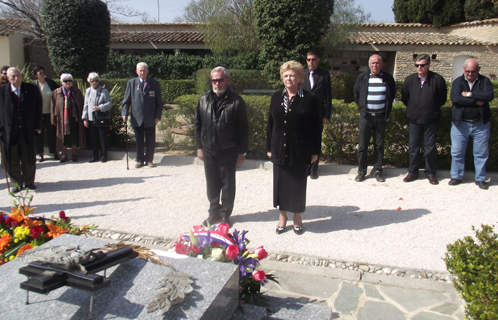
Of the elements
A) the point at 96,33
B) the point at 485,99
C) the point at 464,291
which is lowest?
the point at 464,291

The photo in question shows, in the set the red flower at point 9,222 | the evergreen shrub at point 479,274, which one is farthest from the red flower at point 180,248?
the evergreen shrub at point 479,274

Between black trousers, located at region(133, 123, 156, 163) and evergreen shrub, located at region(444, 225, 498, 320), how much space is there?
20.0 ft

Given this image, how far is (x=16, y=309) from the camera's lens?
1921 mm

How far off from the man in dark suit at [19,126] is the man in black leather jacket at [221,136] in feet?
10.9

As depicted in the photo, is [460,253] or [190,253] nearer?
[190,253]

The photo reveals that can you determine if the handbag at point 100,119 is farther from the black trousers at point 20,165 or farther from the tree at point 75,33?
the tree at point 75,33

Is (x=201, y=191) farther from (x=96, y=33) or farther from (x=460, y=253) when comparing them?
(x=96, y=33)

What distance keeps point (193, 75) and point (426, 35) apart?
50.6ft

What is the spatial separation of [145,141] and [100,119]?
1.07 metres

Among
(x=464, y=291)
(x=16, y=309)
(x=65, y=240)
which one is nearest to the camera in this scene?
(x=16, y=309)

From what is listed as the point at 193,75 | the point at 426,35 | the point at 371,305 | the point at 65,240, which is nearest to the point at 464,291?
the point at 371,305

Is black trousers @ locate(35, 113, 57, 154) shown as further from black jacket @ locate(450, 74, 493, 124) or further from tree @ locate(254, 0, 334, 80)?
black jacket @ locate(450, 74, 493, 124)

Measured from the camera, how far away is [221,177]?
16.6ft

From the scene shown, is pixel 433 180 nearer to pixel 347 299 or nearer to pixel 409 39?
pixel 347 299
